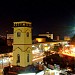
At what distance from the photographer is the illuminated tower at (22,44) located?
1834 centimetres

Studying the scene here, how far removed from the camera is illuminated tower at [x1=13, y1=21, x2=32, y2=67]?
60.2 ft

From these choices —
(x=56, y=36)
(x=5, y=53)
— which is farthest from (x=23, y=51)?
(x=56, y=36)

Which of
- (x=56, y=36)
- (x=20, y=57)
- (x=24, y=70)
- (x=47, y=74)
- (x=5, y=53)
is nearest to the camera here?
(x=47, y=74)

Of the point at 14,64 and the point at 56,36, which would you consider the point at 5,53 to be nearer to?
the point at 14,64

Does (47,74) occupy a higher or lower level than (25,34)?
lower

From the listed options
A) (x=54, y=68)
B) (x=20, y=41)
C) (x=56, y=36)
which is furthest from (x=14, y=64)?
(x=56, y=36)

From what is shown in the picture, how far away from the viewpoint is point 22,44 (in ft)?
60.4

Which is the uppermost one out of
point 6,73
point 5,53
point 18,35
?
point 18,35

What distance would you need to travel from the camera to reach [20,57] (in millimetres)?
18641

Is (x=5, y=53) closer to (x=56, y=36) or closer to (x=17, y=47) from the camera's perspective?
(x=17, y=47)

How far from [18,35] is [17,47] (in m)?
0.97

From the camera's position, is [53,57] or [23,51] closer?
[23,51]

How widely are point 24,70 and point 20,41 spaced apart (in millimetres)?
2382

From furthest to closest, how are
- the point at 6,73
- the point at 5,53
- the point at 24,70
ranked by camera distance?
the point at 5,53, the point at 24,70, the point at 6,73
